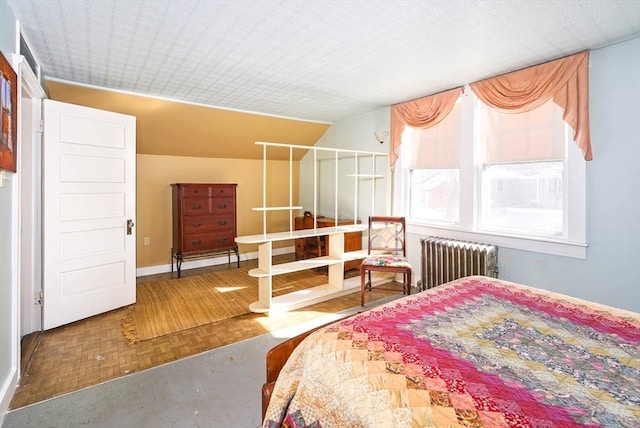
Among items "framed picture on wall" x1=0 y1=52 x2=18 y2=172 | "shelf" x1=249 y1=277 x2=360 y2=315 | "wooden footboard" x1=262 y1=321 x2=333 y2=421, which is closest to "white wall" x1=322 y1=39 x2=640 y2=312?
"shelf" x1=249 y1=277 x2=360 y2=315

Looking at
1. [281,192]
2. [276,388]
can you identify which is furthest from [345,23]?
[281,192]

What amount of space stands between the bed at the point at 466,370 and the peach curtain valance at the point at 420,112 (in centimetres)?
257

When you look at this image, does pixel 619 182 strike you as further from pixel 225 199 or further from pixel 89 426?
pixel 225 199

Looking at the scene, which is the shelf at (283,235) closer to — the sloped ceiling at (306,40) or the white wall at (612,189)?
the sloped ceiling at (306,40)

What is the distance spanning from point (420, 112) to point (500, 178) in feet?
3.92

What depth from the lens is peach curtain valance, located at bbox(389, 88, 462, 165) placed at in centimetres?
→ 361

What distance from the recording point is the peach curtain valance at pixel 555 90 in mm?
2635

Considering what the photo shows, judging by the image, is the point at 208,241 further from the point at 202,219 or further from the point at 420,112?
the point at 420,112

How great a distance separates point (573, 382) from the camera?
1.03 meters

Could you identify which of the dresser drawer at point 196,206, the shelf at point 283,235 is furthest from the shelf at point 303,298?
the dresser drawer at point 196,206

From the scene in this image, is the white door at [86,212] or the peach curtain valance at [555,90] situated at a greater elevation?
the peach curtain valance at [555,90]

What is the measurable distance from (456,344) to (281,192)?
5327 millimetres

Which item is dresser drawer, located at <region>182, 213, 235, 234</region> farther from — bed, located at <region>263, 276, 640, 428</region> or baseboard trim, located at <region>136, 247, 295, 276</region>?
bed, located at <region>263, 276, 640, 428</region>

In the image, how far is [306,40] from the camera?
246 centimetres
